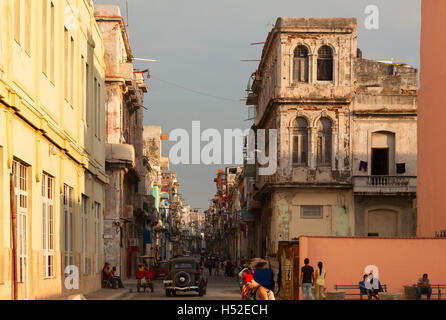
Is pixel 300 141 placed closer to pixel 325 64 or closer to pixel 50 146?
pixel 325 64

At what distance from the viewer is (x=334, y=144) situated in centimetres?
4669

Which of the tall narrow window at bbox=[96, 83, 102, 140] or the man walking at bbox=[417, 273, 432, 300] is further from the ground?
the tall narrow window at bbox=[96, 83, 102, 140]

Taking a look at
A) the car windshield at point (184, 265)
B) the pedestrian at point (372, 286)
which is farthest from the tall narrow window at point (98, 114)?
the pedestrian at point (372, 286)

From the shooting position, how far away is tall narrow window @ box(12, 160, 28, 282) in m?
20.3

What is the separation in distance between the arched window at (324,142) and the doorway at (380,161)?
2621mm

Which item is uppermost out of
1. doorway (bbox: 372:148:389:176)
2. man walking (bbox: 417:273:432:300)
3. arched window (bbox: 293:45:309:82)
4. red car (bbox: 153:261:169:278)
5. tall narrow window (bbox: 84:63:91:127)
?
arched window (bbox: 293:45:309:82)

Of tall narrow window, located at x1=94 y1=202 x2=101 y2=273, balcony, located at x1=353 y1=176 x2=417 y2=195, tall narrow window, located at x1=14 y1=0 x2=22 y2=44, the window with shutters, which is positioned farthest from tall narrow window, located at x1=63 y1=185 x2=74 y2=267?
balcony, located at x1=353 y1=176 x2=417 y2=195

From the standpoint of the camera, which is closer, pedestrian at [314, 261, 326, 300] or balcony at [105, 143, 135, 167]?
pedestrian at [314, 261, 326, 300]

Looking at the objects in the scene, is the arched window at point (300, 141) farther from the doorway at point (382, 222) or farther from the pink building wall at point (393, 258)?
the pink building wall at point (393, 258)

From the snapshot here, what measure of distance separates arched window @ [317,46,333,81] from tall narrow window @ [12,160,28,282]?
92.1 ft

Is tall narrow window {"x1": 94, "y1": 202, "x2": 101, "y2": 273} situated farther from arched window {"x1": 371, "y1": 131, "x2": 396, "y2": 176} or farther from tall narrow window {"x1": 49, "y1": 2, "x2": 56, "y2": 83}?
arched window {"x1": 371, "y1": 131, "x2": 396, "y2": 176}

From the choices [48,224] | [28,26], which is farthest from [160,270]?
[28,26]
